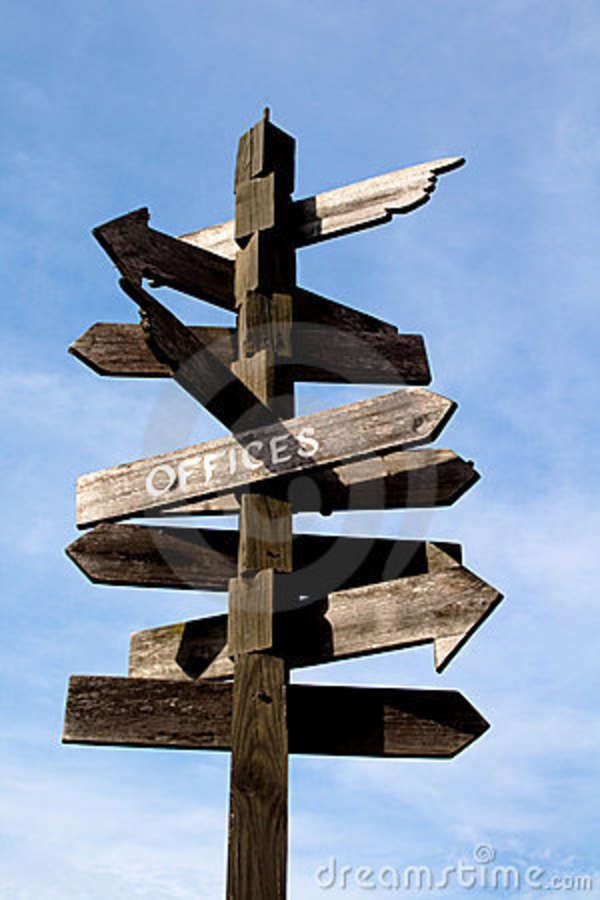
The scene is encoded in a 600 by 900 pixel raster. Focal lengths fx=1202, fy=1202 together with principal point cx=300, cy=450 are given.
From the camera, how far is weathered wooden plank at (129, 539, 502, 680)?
486 cm

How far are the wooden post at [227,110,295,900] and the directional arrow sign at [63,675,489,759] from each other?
127mm

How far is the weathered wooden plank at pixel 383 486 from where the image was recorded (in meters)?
5.69

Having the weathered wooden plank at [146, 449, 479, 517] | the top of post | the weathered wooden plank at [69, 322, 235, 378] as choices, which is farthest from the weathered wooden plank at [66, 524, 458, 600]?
the top of post

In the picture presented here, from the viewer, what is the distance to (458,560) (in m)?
5.47

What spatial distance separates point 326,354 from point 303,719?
1784 millimetres

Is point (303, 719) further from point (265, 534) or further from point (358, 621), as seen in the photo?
point (265, 534)

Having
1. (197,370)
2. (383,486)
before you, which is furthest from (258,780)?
(197,370)

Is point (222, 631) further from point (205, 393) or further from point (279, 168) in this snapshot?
point (279, 168)

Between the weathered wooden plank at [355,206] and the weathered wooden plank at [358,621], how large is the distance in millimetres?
1561

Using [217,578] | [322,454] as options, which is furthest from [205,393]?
[217,578]

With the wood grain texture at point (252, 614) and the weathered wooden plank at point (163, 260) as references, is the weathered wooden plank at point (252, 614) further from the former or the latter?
the weathered wooden plank at point (163, 260)

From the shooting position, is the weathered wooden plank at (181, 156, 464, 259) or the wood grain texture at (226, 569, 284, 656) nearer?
the wood grain texture at (226, 569, 284, 656)

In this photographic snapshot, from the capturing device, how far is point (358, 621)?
16.9ft

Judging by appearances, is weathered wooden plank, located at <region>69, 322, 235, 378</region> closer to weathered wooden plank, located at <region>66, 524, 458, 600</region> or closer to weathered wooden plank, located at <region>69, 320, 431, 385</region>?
weathered wooden plank, located at <region>69, 320, 431, 385</region>
